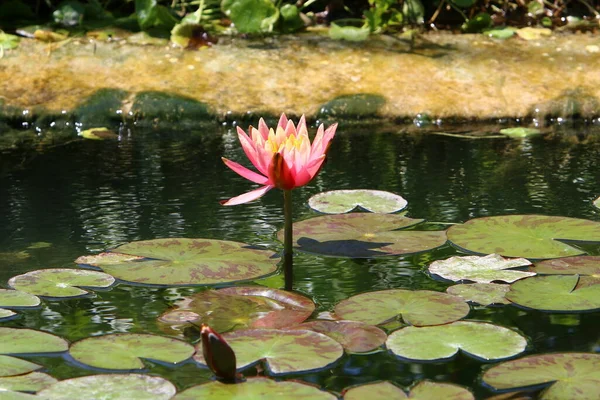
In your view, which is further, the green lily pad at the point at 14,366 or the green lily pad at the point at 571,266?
the green lily pad at the point at 571,266

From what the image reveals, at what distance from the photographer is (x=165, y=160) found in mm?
3061

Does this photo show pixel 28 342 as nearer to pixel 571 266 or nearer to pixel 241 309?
pixel 241 309

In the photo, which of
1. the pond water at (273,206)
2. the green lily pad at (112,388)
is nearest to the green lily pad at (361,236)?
the pond water at (273,206)

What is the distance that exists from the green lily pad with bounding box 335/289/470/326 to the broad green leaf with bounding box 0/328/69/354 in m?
0.48

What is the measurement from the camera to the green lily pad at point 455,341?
1598 millimetres

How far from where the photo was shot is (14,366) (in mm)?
1552

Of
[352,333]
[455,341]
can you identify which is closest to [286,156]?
[352,333]

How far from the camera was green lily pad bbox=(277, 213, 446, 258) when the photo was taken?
212 centimetres

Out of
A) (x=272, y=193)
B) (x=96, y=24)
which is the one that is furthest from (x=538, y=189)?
(x=96, y=24)

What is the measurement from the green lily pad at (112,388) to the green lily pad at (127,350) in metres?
0.06

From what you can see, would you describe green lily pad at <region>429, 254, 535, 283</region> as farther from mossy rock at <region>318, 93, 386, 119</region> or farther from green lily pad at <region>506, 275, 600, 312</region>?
mossy rock at <region>318, 93, 386, 119</region>

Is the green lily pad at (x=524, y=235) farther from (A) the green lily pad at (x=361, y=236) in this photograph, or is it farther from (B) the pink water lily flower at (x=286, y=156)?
(B) the pink water lily flower at (x=286, y=156)

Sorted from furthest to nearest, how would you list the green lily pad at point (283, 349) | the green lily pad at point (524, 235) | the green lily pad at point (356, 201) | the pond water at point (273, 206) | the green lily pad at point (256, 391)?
1. the green lily pad at point (356, 201)
2. the green lily pad at point (524, 235)
3. the pond water at point (273, 206)
4. the green lily pad at point (283, 349)
5. the green lily pad at point (256, 391)

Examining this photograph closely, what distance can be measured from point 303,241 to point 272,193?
487 millimetres
